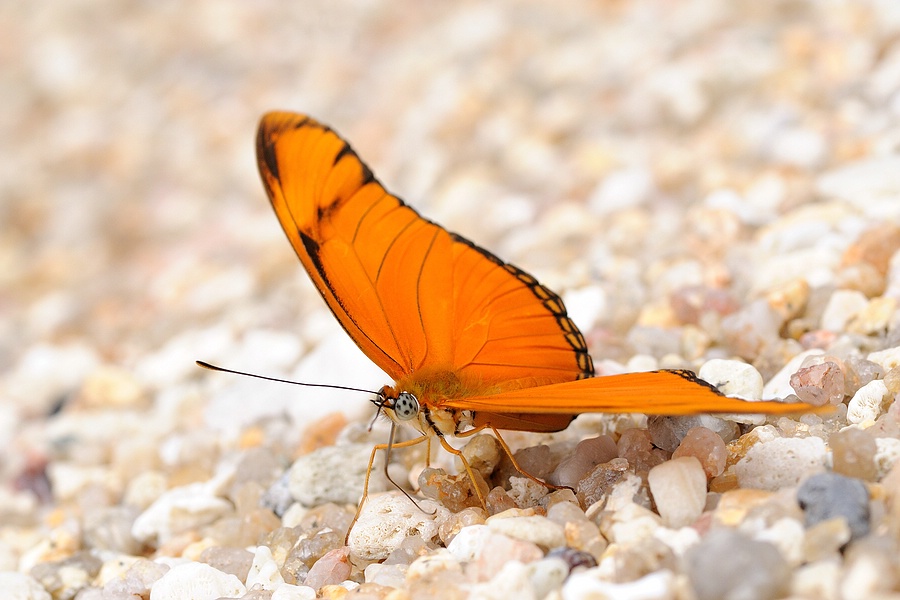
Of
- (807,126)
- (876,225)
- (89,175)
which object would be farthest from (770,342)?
(89,175)

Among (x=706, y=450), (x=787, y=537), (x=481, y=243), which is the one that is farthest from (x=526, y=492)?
(x=481, y=243)

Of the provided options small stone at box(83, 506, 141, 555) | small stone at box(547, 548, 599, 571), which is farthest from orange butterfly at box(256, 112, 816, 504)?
small stone at box(83, 506, 141, 555)

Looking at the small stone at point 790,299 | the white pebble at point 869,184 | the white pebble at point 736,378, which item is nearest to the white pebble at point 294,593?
the white pebble at point 736,378

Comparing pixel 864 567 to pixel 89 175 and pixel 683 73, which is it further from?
pixel 89 175

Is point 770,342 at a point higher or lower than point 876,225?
lower

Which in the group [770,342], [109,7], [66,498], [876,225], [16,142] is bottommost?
[66,498]

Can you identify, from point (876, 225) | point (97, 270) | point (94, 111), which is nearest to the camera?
point (876, 225)

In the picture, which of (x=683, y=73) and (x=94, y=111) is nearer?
(x=683, y=73)
